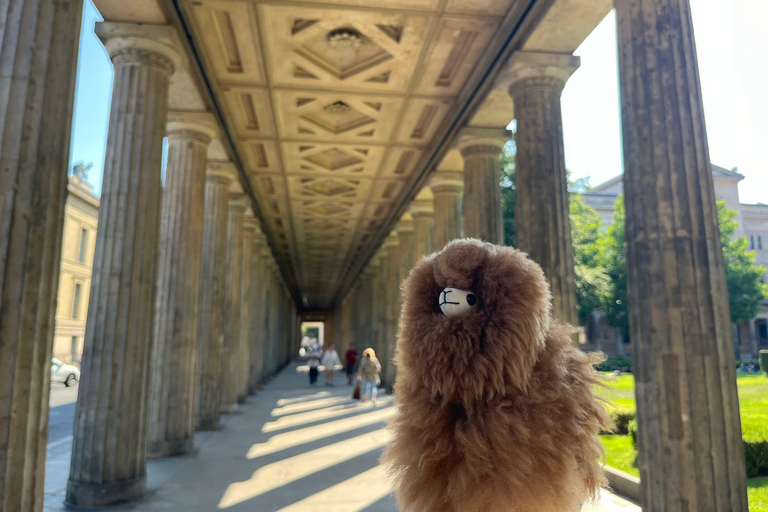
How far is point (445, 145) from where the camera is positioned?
11.8 meters

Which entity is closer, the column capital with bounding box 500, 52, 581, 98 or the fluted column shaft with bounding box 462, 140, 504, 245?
the column capital with bounding box 500, 52, 581, 98

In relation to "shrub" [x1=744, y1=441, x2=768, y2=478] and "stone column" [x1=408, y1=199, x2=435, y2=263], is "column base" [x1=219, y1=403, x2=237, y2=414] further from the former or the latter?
"shrub" [x1=744, y1=441, x2=768, y2=478]

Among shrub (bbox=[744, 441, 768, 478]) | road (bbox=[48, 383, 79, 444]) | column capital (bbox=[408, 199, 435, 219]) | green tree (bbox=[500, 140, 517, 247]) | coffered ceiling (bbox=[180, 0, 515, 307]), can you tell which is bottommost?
road (bbox=[48, 383, 79, 444])

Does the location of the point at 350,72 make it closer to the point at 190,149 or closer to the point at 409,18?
the point at 409,18

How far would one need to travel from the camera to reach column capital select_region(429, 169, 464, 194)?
12.7 m

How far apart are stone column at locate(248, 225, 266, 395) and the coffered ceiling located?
3.88 metres

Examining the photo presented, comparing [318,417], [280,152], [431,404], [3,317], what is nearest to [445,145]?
[280,152]

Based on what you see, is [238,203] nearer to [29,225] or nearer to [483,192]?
[483,192]

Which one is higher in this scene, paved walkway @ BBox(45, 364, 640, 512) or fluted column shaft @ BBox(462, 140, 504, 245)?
fluted column shaft @ BBox(462, 140, 504, 245)

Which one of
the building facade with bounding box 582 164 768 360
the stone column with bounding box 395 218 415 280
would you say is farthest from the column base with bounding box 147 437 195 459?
the building facade with bounding box 582 164 768 360

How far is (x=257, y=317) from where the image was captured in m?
20.1

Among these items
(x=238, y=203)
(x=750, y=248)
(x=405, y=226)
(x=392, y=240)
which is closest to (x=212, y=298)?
(x=238, y=203)

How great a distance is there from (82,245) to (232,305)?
26801 millimetres

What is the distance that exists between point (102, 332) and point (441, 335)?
5.15 m
